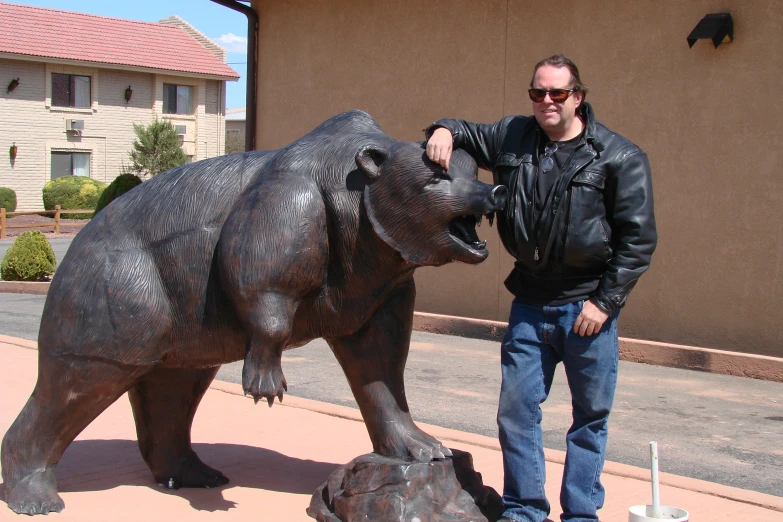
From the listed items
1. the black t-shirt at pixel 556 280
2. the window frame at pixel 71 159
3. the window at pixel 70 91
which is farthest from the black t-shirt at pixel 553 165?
the window frame at pixel 71 159

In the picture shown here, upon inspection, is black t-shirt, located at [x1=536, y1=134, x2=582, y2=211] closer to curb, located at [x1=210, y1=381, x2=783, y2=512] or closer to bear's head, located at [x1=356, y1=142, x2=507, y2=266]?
bear's head, located at [x1=356, y1=142, x2=507, y2=266]

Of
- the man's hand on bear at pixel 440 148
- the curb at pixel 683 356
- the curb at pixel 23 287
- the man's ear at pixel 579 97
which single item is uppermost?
the man's ear at pixel 579 97

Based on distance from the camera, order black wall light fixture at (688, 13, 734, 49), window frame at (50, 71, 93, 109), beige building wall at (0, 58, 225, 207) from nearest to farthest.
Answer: black wall light fixture at (688, 13, 734, 49) < beige building wall at (0, 58, 225, 207) < window frame at (50, 71, 93, 109)

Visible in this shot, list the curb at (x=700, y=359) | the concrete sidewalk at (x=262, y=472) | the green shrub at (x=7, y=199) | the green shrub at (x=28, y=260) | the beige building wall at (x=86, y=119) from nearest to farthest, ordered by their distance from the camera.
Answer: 1. the concrete sidewalk at (x=262, y=472)
2. the curb at (x=700, y=359)
3. the green shrub at (x=28, y=260)
4. the green shrub at (x=7, y=199)
5. the beige building wall at (x=86, y=119)

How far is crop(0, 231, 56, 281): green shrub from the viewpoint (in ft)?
47.2

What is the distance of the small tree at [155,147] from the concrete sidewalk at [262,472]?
25.9m

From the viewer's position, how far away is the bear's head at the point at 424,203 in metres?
3.40

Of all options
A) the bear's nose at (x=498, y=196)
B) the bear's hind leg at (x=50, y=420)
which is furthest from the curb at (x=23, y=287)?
the bear's nose at (x=498, y=196)

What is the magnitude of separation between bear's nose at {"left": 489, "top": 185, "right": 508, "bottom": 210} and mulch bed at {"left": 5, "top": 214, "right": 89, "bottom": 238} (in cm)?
2360

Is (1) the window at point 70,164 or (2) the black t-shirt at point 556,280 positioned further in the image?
(1) the window at point 70,164

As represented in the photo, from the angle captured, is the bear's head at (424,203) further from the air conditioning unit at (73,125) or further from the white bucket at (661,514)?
the air conditioning unit at (73,125)

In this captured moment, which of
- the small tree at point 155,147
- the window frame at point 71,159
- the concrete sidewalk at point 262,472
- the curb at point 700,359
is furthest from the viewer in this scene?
the window frame at point 71,159

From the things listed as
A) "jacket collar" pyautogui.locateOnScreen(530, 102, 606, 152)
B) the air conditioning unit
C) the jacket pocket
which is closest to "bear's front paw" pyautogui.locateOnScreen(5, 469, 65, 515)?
the jacket pocket

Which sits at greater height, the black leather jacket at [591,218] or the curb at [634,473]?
the black leather jacket at [591,218]
